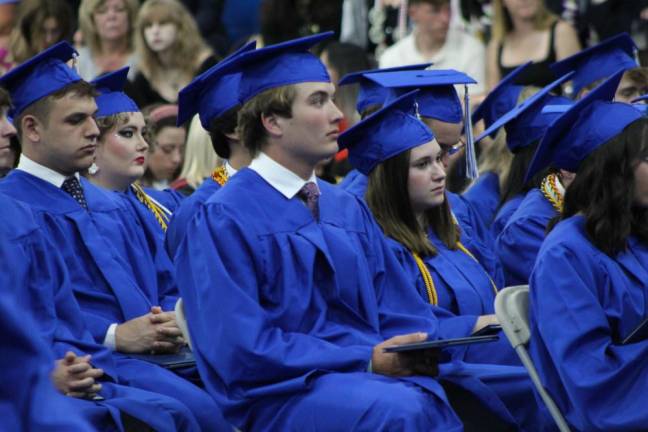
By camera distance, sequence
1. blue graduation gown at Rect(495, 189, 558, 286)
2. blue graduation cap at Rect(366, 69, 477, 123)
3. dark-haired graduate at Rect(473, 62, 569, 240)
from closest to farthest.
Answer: blue graduation gown at Rect(495, 189, 558, 286)
blue graduation cap at Rect(366, 69, 477, 123)
dark-haired graduate at Rect(473, 62, 569, 240)

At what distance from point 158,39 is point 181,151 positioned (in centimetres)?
117

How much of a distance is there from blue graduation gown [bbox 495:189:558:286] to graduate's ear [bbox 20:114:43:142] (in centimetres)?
205

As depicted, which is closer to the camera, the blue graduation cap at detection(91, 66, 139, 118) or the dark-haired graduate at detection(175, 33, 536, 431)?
the dark-haired graduate at detection(175, 33, 536, 431)

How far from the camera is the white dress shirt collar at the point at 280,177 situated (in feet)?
15.7

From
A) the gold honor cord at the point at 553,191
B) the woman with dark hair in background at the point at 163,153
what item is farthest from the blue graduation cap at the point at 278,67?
Answer: the woman with dark hair in background at the point at 163,153

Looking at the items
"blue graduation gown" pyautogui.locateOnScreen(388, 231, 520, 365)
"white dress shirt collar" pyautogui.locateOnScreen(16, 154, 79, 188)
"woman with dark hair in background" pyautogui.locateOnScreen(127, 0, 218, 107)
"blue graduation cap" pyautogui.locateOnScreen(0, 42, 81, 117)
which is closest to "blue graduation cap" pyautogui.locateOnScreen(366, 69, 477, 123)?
"blue graduation gown" pyautogui.locateOnScreen(388, 231, 520, 365)

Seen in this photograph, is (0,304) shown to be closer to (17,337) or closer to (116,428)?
(17,337)

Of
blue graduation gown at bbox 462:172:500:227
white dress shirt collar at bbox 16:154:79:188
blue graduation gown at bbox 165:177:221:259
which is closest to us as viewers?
white dress shirt collar at bbox 16:154:79:188

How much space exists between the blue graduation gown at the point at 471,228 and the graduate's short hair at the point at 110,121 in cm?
104

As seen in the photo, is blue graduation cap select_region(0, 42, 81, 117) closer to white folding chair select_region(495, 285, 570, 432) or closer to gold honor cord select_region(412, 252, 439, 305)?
gold honor cord select_region(412, 252, 439, 305)

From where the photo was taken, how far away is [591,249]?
4.56 meters

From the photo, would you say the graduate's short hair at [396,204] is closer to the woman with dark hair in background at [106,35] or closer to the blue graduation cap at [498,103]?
the blue graduation cap at [498,103]

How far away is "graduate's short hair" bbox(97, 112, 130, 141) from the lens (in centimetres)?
612

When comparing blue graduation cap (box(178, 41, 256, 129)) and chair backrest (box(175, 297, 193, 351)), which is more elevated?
blue graduation cap (box(178, 41, 256, 129))
